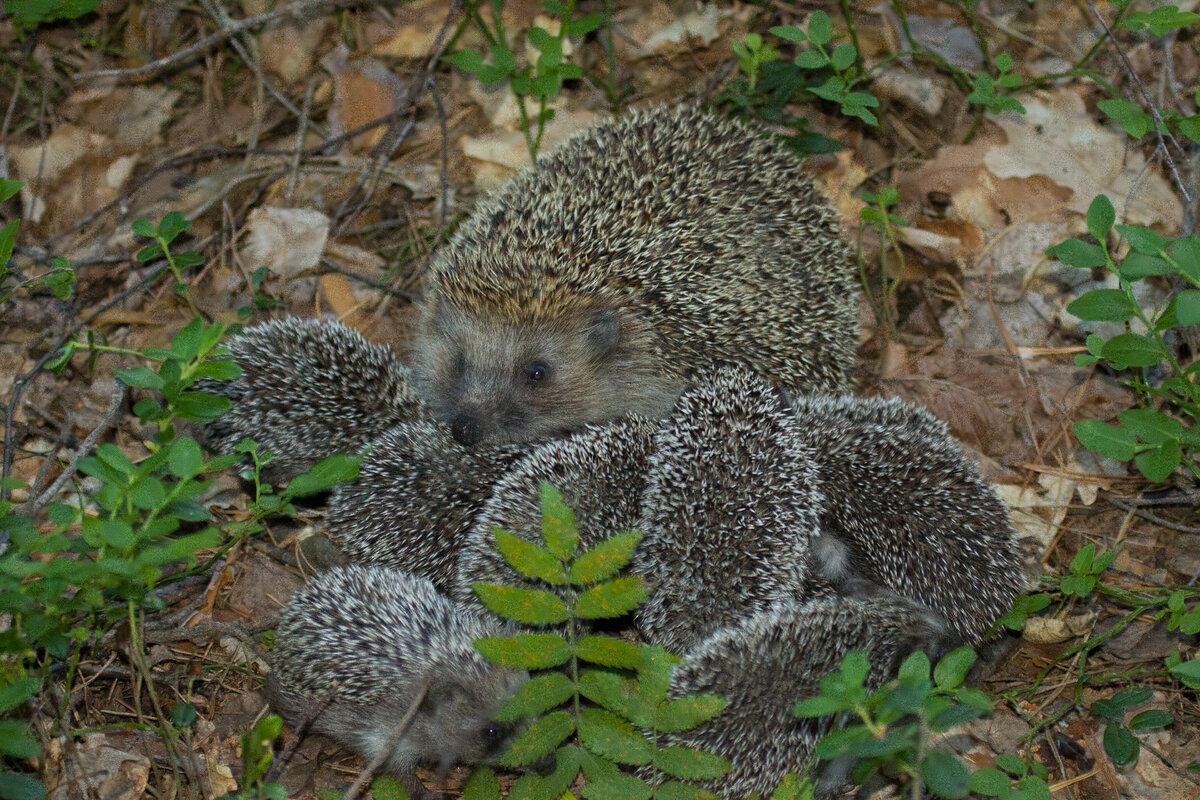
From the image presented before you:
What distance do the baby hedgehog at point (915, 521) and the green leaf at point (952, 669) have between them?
58 cm

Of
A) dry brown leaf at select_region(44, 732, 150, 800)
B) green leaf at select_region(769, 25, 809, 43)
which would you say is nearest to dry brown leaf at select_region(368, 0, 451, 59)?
green leaf at select_region(769, 25, 809, 43)

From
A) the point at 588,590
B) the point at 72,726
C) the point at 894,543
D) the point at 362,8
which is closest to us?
the point at 588,590

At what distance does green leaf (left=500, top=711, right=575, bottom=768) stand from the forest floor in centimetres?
76

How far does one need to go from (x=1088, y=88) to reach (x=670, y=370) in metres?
3.30

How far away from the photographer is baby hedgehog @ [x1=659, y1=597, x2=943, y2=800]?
327 centimetres

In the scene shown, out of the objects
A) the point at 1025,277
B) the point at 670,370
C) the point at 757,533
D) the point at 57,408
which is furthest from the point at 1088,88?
the point at 57,408

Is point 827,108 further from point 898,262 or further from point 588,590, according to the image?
point 588,590

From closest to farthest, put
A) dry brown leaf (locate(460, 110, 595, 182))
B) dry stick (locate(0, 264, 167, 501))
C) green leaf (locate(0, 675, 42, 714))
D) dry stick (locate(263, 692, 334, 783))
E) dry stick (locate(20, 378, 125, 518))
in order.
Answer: green leaf (locate(0, 675, 42, 714)) → dry stick (locate(263, 692, 334, 783)) → dry stick (locate(20, 378, 125, 518)) → dry stick (locate(0, 264, 167, 501)) → dry brown leaf (locate(460, 110, 595, 182))

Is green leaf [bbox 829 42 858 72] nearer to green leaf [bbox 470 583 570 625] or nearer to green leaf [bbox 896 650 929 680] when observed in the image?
green leaf [bbox 896 650 929 680]

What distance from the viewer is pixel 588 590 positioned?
3.14 m

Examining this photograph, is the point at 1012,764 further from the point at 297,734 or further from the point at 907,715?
the point at 297,734

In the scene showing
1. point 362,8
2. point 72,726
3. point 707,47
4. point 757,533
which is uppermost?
point 362,8

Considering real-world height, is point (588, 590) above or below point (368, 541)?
above

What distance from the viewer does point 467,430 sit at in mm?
4488
